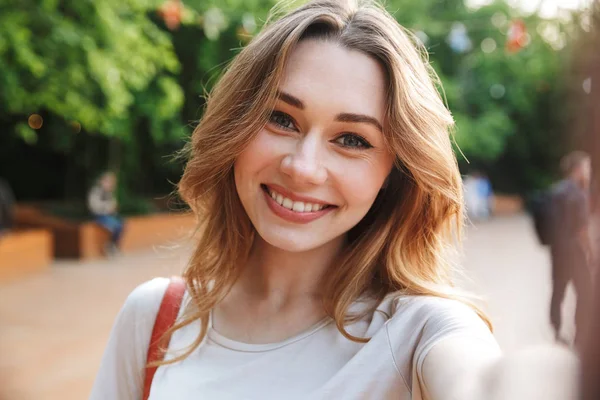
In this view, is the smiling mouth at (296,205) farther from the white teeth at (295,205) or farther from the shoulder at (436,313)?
the shoulder at (436,313)

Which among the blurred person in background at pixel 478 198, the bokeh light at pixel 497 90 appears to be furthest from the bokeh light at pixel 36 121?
the bokeh light at pixel 497 90

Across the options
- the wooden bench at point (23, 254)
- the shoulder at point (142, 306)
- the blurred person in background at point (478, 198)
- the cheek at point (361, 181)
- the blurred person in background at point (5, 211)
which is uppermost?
the cheek at point (361, 181)

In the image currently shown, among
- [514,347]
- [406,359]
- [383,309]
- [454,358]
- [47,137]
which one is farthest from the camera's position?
[47,137]

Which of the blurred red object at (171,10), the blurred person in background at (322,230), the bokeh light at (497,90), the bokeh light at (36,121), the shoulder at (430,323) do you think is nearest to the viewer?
the shoulder at (430,323)

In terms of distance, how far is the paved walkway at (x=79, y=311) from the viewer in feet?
8.55

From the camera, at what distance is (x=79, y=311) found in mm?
7391

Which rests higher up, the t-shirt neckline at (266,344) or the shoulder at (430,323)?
the shoulder at (430,323)

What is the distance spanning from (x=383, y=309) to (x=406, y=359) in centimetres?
16

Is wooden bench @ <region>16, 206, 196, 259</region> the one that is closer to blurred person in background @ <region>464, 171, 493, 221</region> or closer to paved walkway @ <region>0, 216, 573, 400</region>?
paved walkway @ <region>0, 216, 573, 400</region>

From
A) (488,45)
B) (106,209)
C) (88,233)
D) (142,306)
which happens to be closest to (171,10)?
(106,209)

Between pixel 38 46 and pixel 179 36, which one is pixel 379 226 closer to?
pixel 38 46

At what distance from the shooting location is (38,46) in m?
7.00

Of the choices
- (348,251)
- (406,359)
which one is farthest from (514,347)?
(348,251)

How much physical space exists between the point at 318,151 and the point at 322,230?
176 millimetres
